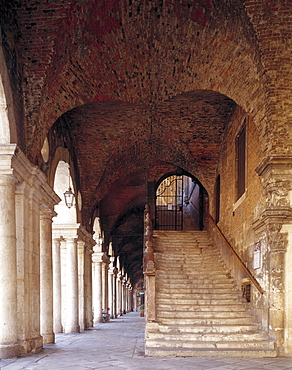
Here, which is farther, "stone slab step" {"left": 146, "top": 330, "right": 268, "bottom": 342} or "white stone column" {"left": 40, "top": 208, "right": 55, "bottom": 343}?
"white stone column" {"left": 40, "top": 208, "right": 55, "bottom": 343}

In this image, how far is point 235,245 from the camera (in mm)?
11539

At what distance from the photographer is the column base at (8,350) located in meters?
6.79

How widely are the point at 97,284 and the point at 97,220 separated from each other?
324cm

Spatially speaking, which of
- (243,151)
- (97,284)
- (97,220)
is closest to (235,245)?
(243,151)

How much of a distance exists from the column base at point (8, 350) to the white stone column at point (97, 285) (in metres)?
13.4

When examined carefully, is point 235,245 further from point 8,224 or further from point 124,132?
point 8,224

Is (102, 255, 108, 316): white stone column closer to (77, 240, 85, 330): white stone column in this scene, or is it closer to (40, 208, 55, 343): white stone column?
(77, 240, 85, 330): white stone column

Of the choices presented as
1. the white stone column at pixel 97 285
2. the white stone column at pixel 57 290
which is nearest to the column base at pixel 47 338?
the white stone column at pixel 57 290

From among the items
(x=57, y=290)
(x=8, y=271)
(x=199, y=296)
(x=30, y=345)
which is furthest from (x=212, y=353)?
(x=57, y=290)

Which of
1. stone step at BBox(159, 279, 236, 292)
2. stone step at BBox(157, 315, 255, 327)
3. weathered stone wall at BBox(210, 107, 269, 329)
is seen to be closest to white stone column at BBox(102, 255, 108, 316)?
weathered stone wall at BBox(210, 107, 269, 329)

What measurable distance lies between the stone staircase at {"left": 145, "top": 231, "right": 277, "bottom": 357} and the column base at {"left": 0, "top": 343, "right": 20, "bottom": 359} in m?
2.23

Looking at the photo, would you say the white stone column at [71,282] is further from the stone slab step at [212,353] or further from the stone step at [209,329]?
the stone slab step at [212,353]

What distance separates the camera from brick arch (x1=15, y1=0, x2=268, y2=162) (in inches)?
310

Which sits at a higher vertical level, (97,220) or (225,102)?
(225,102)
